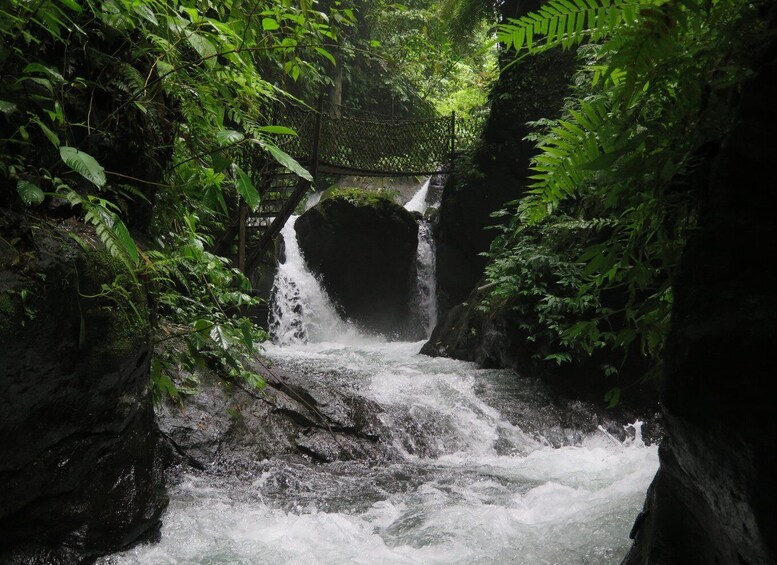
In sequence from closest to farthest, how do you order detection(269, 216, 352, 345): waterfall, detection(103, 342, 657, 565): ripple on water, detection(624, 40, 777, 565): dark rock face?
1. detection(624, 40, 777, 565): dark rock face
2. detection(103, 342, 657, 565): ripple on water
3. detection(269, 216, 352, 345): waterfall

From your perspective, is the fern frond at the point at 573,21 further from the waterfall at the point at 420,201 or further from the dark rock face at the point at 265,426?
the waterfall at the point at 420,201

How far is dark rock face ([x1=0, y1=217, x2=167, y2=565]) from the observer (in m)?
2.06

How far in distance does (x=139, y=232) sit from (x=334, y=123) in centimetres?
744

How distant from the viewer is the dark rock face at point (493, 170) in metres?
9.80

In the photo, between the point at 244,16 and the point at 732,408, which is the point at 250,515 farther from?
the point at 732,408

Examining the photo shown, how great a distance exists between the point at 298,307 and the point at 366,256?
200cm

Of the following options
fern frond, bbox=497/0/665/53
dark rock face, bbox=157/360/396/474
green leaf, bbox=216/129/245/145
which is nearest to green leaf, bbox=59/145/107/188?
green leaf, bbox=216/129/245/145

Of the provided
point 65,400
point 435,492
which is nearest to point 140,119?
point 65,400

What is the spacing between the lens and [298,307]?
12.4 meters

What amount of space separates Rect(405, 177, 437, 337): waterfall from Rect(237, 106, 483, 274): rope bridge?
1.95 metres

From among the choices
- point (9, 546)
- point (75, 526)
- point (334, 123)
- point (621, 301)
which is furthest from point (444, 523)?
point (334, 123)

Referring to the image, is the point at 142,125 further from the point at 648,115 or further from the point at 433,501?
the point at 433,501

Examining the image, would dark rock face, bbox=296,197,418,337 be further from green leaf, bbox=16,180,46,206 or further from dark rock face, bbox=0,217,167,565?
green leaf, bbox=16,180,46,206

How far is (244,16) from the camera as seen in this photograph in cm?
279
